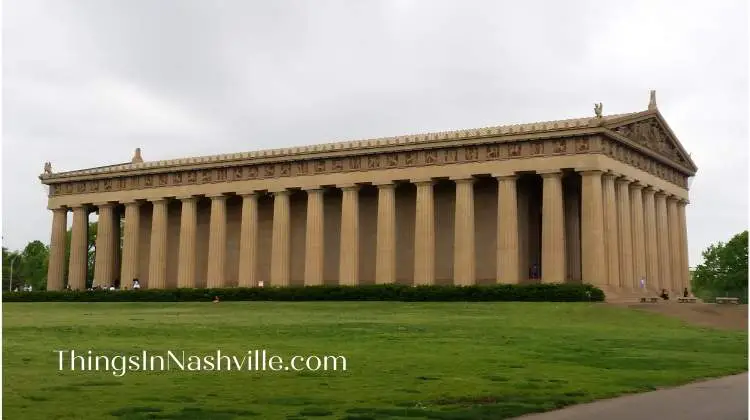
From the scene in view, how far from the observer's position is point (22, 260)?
143000 millimetres

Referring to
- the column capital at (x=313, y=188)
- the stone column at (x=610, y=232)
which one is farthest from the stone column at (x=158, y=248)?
the stone column at (x=610, y=232)

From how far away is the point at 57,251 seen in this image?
81938 mm

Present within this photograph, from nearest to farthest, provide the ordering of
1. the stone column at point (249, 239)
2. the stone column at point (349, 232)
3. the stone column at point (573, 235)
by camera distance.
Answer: the stone column at point (573, 235) < the stone column at point (349, 232) < the stone column at point (249, 239)

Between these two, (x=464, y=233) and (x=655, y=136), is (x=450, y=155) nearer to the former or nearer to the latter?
(x=464, y=233)

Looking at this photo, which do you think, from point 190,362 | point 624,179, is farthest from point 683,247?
point 190,362

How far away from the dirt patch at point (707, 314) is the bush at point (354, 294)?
666cm

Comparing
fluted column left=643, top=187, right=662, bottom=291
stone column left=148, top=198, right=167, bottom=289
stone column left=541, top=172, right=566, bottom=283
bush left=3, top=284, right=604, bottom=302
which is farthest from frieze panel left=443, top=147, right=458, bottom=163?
stone column left=148, top=198, right=167, bottom=289

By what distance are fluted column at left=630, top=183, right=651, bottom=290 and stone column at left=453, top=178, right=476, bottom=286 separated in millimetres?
12300

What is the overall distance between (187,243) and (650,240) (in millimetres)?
38595

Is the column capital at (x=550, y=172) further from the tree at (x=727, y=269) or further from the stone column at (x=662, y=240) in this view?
the tree at (x=727, y=269)

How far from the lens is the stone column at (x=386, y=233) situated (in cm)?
6469

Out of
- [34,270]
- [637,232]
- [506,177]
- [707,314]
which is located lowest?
[707,314]

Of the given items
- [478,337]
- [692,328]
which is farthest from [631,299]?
[478,337]

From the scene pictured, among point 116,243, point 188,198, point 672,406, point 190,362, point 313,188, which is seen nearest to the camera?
point 672,406
